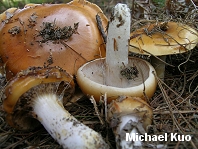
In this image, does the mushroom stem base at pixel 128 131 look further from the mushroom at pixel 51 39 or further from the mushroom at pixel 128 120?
the mushroom at pixel 51 39

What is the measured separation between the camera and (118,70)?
2.51 m

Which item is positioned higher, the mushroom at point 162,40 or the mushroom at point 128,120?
the mushroom at point 162,40

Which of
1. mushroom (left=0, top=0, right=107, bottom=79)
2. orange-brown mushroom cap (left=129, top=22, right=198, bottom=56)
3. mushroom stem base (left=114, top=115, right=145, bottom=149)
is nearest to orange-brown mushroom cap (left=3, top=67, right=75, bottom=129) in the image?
mushroom (left=0, top=0, right=107, bottom=79)

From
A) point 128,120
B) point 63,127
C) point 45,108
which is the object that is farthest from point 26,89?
point 128,120

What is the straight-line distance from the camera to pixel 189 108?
2371 millimetres

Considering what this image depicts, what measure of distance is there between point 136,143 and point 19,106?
0.97m

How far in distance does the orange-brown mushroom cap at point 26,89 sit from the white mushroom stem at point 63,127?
73 mm

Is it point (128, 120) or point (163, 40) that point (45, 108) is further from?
point (163, 40)

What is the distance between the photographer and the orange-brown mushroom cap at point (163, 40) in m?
2.31

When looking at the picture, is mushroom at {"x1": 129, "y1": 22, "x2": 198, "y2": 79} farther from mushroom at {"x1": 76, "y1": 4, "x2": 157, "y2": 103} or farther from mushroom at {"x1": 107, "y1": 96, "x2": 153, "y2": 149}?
mushroom at {"x1": 107, "y1": 96, "x2": 153, "y2": 149}

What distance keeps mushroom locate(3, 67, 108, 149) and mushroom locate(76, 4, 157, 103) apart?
28 cm

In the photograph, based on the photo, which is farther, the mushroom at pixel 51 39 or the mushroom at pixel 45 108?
the mushroom at pixel 51 39

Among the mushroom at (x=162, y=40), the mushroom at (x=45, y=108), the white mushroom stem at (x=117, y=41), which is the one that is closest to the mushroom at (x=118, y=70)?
the white mushroom stem at (x=117, y=41)

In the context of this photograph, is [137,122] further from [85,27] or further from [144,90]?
[85,27]
